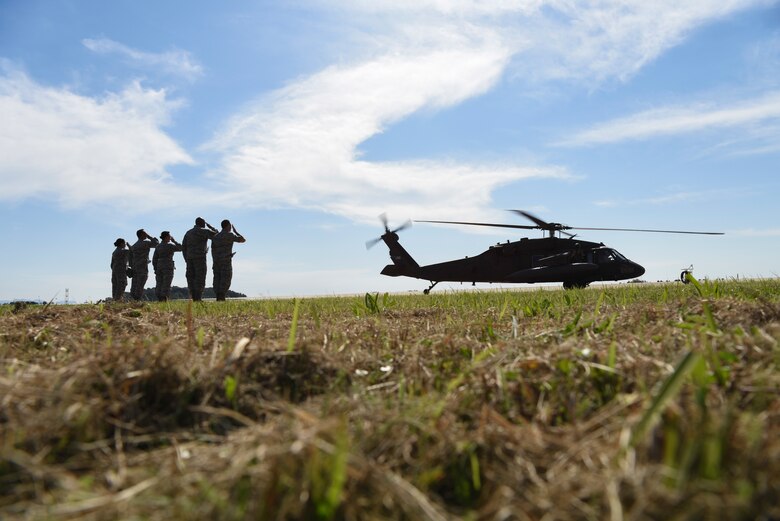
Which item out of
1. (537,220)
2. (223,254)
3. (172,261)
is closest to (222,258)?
(223,254)

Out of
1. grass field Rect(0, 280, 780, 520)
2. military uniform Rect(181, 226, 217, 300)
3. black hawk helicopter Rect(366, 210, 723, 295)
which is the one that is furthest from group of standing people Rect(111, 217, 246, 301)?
grass field Rect(0, 280, 780, 520)

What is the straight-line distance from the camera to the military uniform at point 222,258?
1652cm

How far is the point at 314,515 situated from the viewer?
1239mm

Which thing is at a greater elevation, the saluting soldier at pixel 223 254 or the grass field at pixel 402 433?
the saluting soldier at pixel 223 254

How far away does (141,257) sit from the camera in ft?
58.9

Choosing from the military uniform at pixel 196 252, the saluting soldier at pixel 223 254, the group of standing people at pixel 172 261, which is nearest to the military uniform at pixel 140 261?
the group of standing people at pixel 172 261

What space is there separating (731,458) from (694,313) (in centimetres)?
295

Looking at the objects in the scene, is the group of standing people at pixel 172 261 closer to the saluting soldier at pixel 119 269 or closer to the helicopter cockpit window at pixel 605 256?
the saluting soldier at pixel 119 269

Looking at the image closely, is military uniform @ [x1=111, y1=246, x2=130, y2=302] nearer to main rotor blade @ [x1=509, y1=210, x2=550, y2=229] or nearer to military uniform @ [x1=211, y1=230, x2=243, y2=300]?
military uniform @ [x1=211, y1=230, x2=243, y2=300]

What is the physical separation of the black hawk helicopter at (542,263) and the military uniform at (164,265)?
8.54 metres

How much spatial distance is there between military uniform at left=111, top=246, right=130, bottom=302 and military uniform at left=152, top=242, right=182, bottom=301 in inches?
64.9

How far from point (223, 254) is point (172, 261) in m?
2.48

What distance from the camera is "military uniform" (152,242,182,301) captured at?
17.6m

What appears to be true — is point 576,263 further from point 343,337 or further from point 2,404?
point 2,404
